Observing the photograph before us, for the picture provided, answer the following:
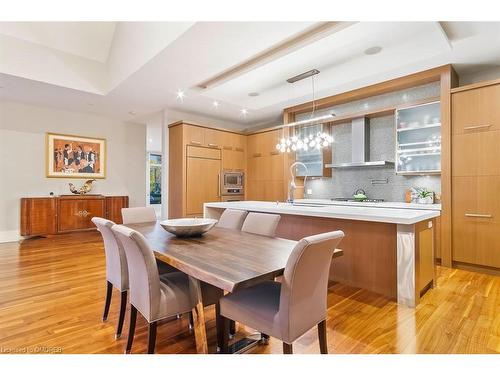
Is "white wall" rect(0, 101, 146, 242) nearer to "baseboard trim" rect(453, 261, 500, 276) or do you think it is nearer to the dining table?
the dining table

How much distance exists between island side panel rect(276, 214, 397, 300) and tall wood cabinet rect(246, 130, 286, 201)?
2.61 metres

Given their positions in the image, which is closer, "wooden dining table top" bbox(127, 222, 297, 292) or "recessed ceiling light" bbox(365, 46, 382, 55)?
"wooden dining table top" bbox(127, 222, 297, 292)

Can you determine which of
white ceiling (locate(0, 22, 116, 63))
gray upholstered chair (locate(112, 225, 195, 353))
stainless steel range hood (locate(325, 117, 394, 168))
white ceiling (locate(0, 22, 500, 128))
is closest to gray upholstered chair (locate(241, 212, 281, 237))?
gray upholstered chair (locate(112, 225, 195, 353))

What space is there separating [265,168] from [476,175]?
143 inches

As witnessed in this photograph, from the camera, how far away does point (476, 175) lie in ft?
11.5

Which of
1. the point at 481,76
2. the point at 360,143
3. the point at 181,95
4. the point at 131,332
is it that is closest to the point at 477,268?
the point at 360,143

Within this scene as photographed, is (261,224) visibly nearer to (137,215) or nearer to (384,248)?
(384,248)

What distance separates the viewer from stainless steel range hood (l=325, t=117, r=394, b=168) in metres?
4.68

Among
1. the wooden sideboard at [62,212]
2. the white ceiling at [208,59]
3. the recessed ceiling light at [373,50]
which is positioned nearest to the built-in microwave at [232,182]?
the white ceiling at [208,59]

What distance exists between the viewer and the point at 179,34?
2.94 meters

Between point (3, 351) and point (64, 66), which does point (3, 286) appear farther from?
point (64, 66)

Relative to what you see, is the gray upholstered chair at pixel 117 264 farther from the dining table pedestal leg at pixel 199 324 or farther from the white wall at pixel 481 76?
the white wall at pixel 481 76

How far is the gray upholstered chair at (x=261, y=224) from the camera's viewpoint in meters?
2.46

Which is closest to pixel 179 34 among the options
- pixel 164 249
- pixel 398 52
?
pixel 164 249
